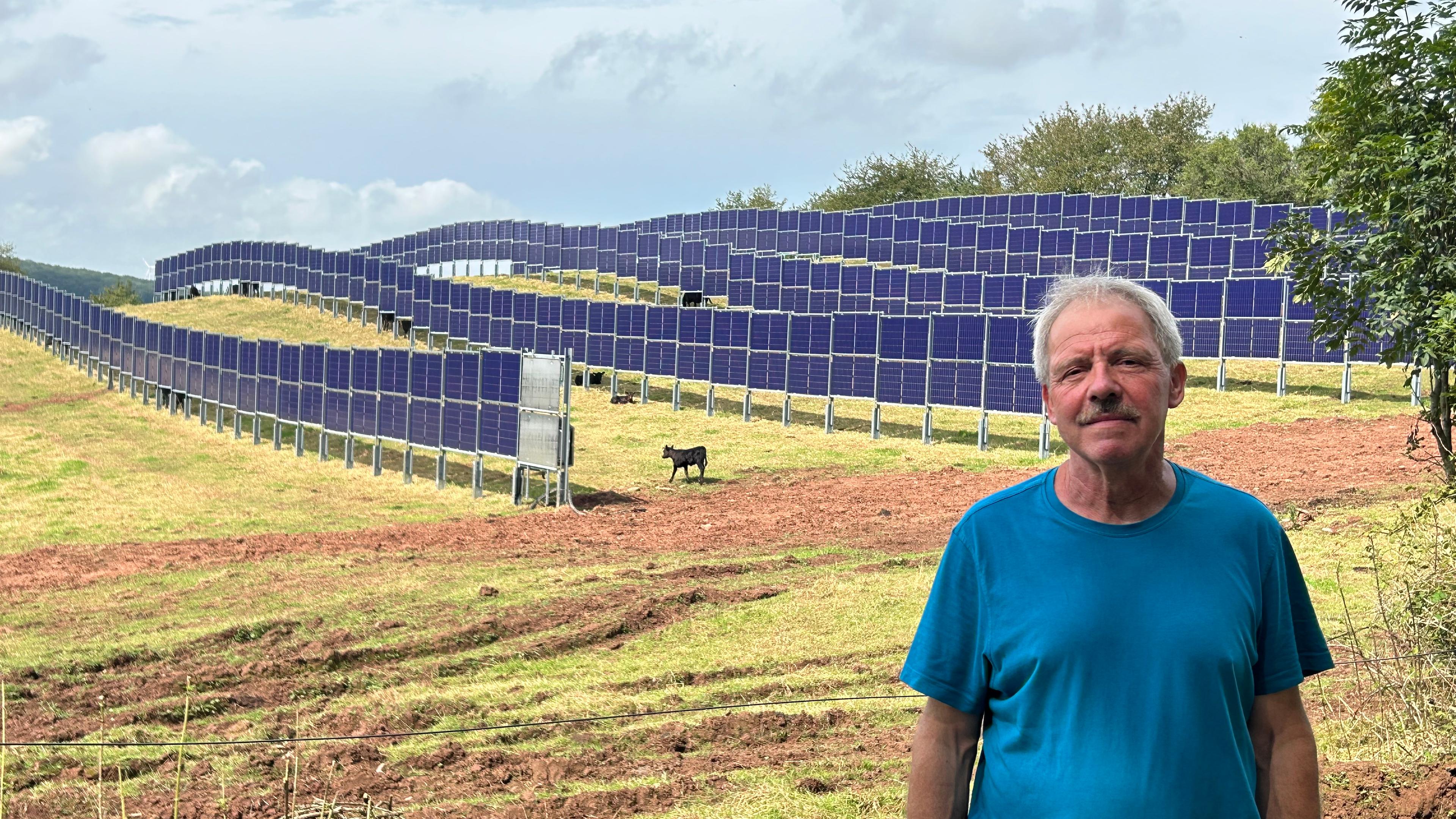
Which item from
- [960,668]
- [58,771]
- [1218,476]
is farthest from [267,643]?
[1218,476]

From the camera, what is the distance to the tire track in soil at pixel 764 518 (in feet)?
61.2

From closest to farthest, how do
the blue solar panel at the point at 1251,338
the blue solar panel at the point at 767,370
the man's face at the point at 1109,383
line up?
the man's face at the point at 1109,383, the blue solar panel at the point at 1251,338, the blue solar panel at the point at 767,370

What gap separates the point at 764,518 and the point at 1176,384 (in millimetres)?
18029

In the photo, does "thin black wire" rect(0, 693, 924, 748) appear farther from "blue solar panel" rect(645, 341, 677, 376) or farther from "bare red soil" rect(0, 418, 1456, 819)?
"blue solar panel" rect(645, 341, 677, 376)

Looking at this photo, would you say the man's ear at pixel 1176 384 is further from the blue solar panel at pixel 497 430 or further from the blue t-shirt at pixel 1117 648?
the blue solar panel at pixel 497 430

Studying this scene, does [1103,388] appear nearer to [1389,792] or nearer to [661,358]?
[1389,792]

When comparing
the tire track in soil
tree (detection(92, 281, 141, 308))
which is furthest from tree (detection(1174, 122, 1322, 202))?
tree (detection(92, 281, 141, 308))

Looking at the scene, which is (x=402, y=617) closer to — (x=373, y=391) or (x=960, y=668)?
(x=960, y=668)

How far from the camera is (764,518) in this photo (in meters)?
21.3

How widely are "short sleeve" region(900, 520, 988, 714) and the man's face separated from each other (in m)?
0.37

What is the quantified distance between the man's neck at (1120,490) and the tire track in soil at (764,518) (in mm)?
14419

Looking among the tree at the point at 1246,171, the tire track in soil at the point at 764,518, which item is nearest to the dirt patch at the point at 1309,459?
the tire track in soil at the point at 764,518

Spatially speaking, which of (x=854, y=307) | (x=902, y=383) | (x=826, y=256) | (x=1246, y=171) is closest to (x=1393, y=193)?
(x=902, y=383)

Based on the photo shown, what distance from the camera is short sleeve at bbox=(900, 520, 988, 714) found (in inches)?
126
